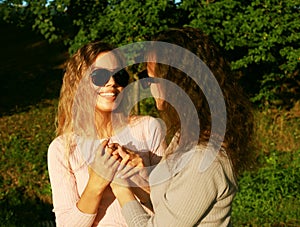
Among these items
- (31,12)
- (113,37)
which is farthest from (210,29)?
(31,12)

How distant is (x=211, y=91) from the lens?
2.16m

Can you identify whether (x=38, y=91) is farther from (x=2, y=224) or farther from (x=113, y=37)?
(x=2, y=224)

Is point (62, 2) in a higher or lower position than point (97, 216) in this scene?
higher

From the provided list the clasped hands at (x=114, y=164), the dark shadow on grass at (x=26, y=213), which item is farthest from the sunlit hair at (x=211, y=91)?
the dark shadow on grass at (x=26, y=213)

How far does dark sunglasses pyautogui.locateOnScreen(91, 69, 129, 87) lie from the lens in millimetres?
2619

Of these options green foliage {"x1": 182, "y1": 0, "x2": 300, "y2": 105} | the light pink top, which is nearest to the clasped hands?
the light pink top

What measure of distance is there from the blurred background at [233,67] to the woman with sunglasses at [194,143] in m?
5.36

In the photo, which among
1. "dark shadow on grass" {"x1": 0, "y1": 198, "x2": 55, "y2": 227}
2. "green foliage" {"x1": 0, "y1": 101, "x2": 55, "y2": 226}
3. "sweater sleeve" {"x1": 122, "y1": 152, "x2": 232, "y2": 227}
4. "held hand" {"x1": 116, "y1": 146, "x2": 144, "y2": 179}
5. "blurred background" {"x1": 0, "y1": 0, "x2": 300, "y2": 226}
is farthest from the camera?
"green foliage" {"x1": 0, "y1": 101, "x2": 55, "y2": 226}

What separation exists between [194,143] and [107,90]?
0.74m

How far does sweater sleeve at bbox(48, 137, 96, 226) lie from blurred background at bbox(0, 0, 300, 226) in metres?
5.22

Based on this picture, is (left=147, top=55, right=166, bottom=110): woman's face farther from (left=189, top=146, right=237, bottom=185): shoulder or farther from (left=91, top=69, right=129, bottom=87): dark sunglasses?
(left=91, top=69, right=129, bottom=87): dark sunglasses

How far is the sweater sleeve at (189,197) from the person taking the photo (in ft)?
6.40

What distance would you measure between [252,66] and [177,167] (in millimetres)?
10533

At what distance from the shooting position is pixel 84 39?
11.2 metres
